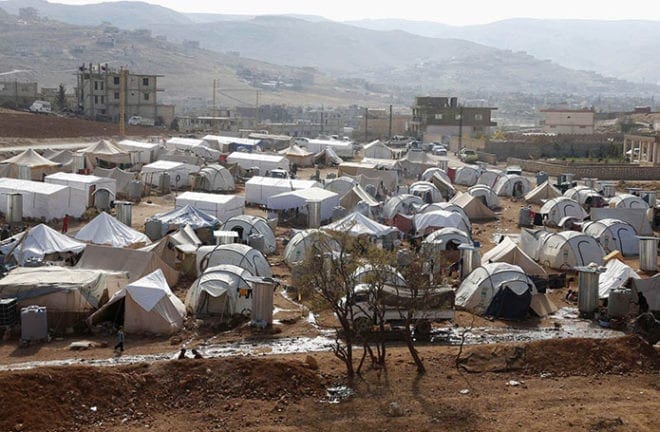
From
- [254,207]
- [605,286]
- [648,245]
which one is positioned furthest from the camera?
[254,207]

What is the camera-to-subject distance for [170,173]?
33781 mm

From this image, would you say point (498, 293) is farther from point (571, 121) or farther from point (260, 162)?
point (571, 121)

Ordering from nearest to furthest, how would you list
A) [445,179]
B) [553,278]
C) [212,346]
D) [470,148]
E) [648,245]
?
[212,346] → [553,278] → [648,245] → [445,179] → [470,148]

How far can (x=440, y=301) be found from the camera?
1505 centimetres

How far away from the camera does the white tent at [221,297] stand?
617 inches

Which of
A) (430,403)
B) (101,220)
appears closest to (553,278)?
(430,403)

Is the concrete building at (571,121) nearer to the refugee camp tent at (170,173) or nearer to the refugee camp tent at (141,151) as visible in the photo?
the refugee camp tent at (141,151)

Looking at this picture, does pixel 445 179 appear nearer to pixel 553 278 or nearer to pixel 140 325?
pixel 553 278

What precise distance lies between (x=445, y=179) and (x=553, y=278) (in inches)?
691

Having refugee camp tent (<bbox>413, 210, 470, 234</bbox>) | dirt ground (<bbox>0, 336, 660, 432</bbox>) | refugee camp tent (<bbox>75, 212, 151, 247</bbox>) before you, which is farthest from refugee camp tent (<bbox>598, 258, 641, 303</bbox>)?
refugee camp tent (<bbox>75, 212, 151, 247</bbox>)

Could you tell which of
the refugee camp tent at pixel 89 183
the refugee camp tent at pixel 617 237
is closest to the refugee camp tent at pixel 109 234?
the refugee camp tent at pixel 89 183

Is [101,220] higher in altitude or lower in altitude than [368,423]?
higher

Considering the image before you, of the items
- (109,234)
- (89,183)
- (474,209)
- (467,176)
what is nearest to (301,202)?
(474,209)

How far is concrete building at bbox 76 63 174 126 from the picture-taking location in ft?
200
